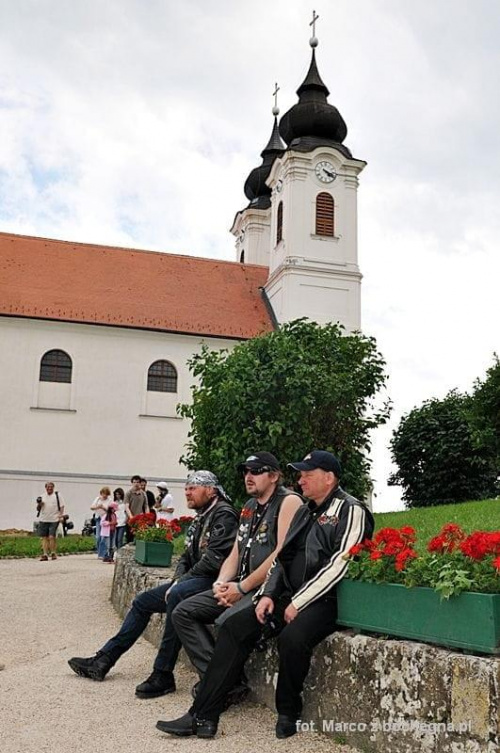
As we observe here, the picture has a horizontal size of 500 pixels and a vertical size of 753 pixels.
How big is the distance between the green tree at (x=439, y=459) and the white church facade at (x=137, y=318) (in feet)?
16.4

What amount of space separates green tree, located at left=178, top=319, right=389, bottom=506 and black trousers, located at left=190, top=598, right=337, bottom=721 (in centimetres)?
717

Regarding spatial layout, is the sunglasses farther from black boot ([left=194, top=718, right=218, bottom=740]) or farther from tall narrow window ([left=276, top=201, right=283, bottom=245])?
tall narrow window ([left=276, top=201, right=283, bottom=245])

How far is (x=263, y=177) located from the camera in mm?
36688

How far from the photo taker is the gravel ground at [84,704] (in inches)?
163

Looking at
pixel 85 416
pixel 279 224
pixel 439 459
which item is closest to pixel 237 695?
pixel 85 416

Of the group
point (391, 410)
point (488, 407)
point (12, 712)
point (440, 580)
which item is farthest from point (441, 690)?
point (488, 407)

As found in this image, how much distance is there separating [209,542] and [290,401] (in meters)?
6.72

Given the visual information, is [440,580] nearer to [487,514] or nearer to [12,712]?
[12,712]

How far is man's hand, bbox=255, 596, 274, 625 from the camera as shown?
4.44 metres

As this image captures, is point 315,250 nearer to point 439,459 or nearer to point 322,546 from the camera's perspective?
point 439,459

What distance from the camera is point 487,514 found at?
1067cm

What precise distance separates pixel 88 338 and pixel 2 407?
12.9 ft

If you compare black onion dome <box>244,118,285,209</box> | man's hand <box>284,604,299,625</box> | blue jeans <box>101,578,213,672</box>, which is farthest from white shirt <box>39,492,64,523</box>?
black onion dome <box>244,118,285,209</box>

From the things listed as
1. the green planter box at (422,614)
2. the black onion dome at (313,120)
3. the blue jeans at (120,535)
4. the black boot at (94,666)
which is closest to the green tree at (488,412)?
the blue jeans at (120,535)
